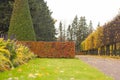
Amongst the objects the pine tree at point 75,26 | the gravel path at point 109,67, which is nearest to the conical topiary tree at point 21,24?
the gravel path at point 109,67

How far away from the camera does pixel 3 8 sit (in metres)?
45.1

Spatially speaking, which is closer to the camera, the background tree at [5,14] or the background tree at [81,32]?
the background tree at [5,14]

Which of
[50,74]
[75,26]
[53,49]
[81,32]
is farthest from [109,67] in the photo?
[75,26]

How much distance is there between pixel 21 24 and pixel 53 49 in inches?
167

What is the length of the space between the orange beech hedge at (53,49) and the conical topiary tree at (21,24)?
1752mm

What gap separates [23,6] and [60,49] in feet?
19.3

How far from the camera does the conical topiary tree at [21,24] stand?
112 feet

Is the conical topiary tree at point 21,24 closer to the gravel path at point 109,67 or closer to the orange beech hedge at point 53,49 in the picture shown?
the orange beech hedge at point 53,49

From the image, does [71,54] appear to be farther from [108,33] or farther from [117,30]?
[108,33]

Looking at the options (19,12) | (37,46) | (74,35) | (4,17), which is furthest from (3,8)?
(74,35)

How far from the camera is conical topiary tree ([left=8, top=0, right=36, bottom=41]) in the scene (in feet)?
112

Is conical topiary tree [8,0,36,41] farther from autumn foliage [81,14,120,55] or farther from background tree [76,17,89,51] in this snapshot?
background tree [76,17,89,51]

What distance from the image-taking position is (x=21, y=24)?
3459 centimetres

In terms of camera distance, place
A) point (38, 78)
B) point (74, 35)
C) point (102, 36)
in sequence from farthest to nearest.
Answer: point (74, 35) < point (102, 36) < point (38, 78)
